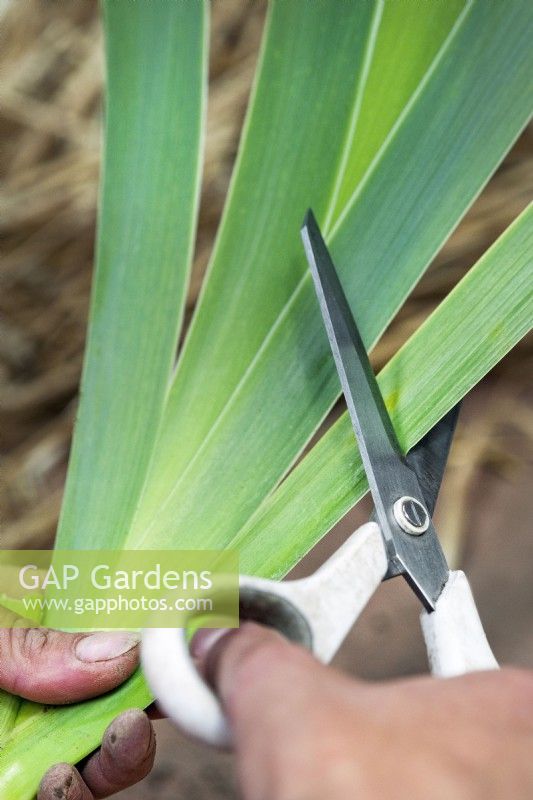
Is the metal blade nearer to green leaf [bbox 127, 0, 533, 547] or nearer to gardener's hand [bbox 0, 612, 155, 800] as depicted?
green leaf [bbox 127, 0, 533, 547]

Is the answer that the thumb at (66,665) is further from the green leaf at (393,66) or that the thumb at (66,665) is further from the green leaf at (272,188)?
the green leaf at (393,66)

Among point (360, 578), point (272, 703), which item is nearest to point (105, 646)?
point (360, 578)

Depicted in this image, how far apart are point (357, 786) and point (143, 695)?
356 millimetres

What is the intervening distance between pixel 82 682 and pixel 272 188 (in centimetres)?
46

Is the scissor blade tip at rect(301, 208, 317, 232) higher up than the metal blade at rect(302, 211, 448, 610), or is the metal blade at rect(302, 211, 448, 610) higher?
the scissor blade tip at rect(301, 208, 317, 232)

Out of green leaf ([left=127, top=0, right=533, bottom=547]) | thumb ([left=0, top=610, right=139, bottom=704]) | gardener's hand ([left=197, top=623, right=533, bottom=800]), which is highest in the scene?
green leaf ([left=127, top=0, right=533, bottom=547])

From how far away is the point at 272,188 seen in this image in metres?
0.75

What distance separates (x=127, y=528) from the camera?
0.71 metres

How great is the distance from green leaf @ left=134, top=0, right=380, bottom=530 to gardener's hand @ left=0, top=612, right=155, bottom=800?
16 centimetres

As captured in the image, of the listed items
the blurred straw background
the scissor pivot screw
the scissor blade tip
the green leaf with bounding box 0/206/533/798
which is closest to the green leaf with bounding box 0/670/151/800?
the green leaf with bounding box 0/206/533/798

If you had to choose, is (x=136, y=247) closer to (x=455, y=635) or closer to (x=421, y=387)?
(x=421, y=387)

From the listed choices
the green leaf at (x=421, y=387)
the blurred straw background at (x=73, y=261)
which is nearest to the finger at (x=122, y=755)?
the green leaf at (x=421, y=387)

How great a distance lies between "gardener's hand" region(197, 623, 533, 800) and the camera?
291 millimetres

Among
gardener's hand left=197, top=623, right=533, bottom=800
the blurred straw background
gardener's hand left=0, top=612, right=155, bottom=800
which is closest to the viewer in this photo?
gardener's hand left=197, top=623, right=533, bottom=800
